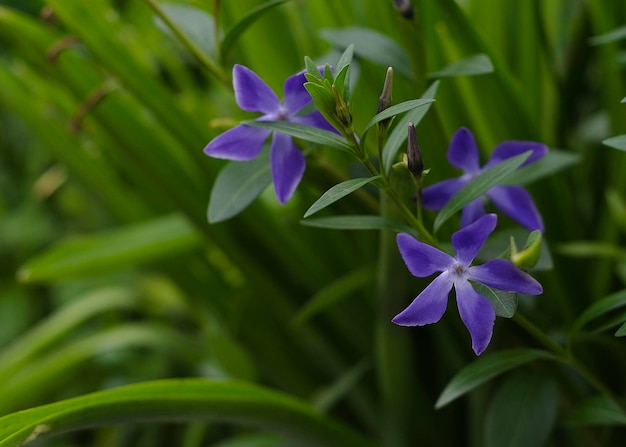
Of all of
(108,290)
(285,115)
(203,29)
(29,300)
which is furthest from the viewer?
(29,300)

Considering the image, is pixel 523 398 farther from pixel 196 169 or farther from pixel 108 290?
pixel 108 290

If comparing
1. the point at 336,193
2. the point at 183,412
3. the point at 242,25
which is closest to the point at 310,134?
the point at 336,193

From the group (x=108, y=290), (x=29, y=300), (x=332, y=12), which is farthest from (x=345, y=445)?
(x=29, y=300)

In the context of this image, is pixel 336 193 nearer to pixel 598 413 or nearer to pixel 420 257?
pixel 420 257

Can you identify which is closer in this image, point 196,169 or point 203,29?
point 203,29

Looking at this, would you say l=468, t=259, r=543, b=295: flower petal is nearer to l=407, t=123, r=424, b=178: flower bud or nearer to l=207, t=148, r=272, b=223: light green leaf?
l=407, t=123, r=424, b=178: flower bud

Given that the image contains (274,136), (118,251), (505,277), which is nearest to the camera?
(505,277)
